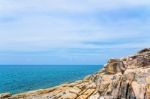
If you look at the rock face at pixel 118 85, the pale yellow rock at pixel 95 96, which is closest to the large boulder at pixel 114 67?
the rock face at pixel 118 85

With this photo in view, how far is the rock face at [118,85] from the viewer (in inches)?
2018

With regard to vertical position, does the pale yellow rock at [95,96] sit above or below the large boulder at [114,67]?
below

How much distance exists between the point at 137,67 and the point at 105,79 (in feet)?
18.6

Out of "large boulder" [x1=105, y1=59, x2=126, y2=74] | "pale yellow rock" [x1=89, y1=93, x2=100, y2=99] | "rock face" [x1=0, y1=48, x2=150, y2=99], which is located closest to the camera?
"rock face" [x1=0, y1=48, x2=150, y2=99]

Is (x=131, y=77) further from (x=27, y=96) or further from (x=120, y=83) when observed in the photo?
(x=27, y=96)

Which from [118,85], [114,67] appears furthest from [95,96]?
[114,67]

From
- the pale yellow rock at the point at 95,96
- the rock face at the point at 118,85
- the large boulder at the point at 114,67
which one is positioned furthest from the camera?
the large boulder at the point at 114,67

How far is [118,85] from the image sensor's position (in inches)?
2104

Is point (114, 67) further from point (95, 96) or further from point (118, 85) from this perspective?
point (118, 85)

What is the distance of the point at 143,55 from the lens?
61.1 meters

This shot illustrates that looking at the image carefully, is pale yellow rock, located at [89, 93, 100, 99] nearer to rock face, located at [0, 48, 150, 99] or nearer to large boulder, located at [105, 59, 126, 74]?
rock face, located at [0, 48, 150, 99]

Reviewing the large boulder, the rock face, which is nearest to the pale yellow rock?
the rock face

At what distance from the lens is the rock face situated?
5125 centimetres

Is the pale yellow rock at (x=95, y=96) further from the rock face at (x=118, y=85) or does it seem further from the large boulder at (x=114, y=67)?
the large boulder at (x=114, y=67)
